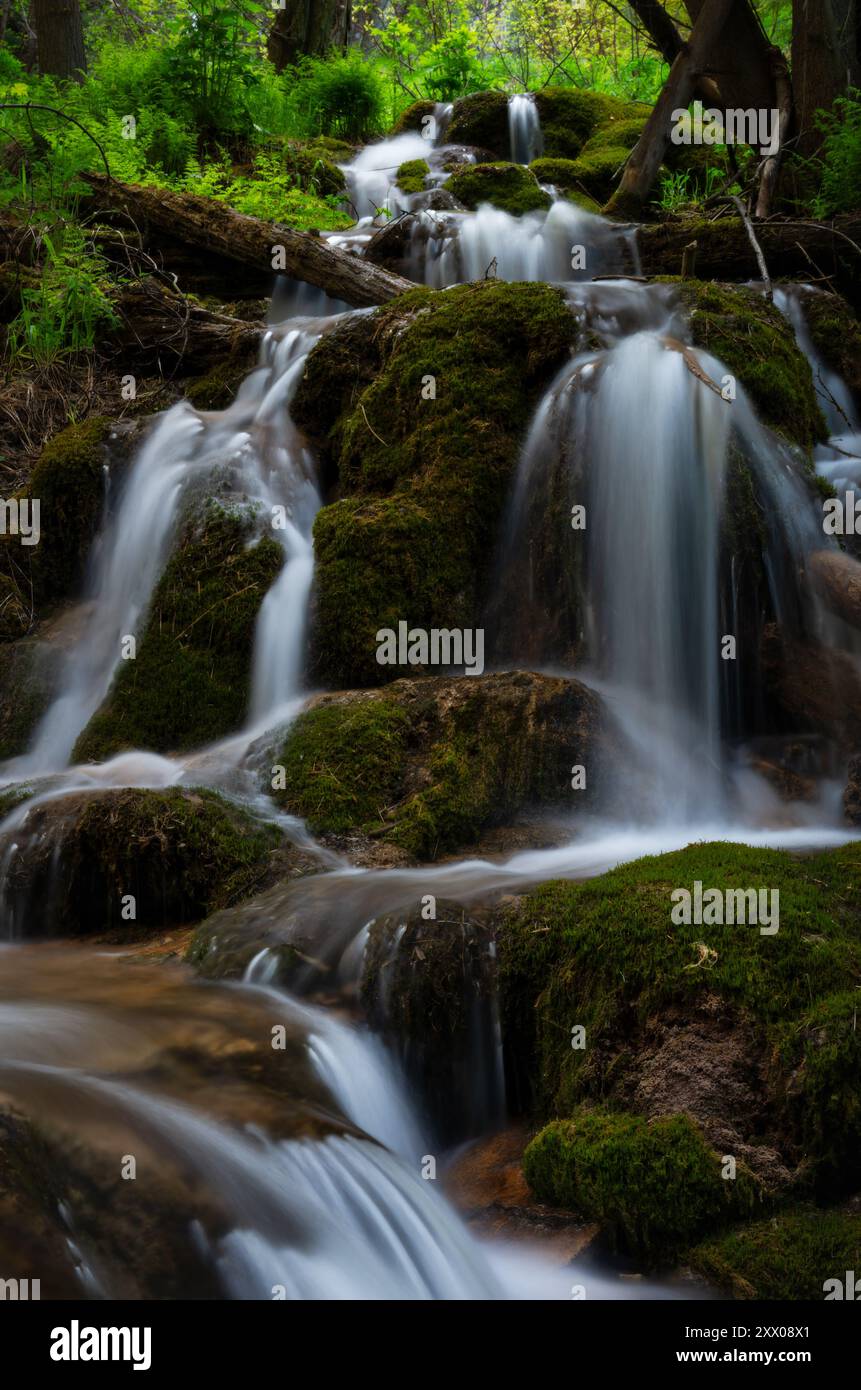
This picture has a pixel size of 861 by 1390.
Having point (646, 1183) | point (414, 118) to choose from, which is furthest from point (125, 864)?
point (414, 118)

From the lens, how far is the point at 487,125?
15.4 m

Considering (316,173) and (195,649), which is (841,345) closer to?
(195,649)

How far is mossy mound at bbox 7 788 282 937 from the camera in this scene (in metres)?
5.10

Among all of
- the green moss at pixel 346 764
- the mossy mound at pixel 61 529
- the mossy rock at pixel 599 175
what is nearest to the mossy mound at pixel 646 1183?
the green moss at pixel 346 764

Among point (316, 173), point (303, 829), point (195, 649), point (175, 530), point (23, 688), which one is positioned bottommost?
point (303, 829)

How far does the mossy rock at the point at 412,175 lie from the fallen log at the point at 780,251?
447cm

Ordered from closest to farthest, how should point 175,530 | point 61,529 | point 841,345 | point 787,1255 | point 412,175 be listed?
point 787,1255 < point 175,530 < point 61,529 < point 841,345 < point 412,175

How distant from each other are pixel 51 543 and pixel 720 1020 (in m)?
6.05

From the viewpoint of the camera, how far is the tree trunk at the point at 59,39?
14961mm

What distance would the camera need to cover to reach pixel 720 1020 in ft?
11.1

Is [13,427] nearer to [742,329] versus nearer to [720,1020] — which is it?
[742,329]

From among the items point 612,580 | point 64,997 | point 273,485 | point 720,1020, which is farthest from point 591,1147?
point 273,485

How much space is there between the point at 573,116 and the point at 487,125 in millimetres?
1158

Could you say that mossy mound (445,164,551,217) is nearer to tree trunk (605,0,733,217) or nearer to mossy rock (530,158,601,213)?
mossy rock (530,158,601,213)
